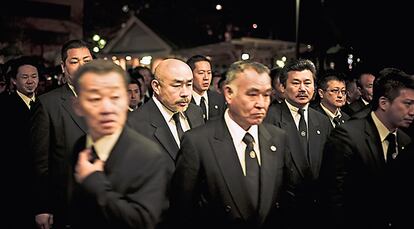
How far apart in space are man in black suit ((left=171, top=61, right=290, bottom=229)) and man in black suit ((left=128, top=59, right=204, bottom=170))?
44.4 inches

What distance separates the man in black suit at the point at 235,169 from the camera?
392cm

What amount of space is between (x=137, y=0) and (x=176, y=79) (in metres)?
39.5

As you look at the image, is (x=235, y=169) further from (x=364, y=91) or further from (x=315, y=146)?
(x=364, y=91)

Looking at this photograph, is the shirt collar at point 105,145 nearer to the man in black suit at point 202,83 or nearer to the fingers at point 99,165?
the fingers at point 99,165

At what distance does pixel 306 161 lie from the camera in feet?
19.1

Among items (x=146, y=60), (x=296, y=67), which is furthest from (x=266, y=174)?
(x=146, y=60)

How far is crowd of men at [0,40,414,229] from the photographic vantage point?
307 cm

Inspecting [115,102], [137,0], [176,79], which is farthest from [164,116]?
[137,0]

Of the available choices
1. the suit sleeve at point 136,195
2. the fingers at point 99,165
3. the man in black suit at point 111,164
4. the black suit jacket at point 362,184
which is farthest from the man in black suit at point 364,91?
the fingers at point 99,165

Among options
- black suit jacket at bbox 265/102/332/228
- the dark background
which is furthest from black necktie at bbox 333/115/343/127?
the dark background

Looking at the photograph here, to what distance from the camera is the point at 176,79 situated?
224 inches

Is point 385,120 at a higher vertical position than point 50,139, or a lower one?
higher

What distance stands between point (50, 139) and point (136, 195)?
2.23 metres

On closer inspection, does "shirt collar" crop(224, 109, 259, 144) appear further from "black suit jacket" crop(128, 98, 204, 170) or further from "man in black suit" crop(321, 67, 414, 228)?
"black suit jacket" crop(128, 98, 204, 170)
